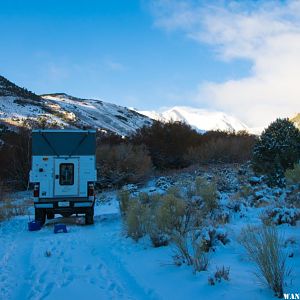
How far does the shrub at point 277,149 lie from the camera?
15.0 meters

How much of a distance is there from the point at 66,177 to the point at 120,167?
393 inches

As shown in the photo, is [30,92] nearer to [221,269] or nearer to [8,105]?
[8,105]

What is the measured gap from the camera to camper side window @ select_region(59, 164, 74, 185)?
44.4 feet

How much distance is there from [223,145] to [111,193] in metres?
9.29

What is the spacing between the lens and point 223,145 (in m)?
27.6

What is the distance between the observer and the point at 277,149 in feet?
50.4

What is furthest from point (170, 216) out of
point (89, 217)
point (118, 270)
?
point (89, 217)

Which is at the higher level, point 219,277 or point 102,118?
point 102,118

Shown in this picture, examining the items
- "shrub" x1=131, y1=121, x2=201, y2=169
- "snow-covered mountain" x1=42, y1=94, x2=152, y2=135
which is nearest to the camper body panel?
"shrub" x1=131, y1=121, x2=201, y2=169

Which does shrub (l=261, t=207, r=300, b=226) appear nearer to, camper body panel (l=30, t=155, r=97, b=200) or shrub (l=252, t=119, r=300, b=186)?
shrub (l=252, t=119, r=300, b=186)

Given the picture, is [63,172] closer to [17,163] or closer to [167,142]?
[17,163]

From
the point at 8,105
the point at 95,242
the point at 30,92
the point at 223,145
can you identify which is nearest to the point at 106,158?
the point at 223,145

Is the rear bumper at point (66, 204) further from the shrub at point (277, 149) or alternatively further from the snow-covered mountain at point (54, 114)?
the snow-covered mountain at point (54, 114)

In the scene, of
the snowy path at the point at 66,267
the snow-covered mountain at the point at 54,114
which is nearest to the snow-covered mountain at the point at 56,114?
the snow-covered mountain at the point at 54,114
